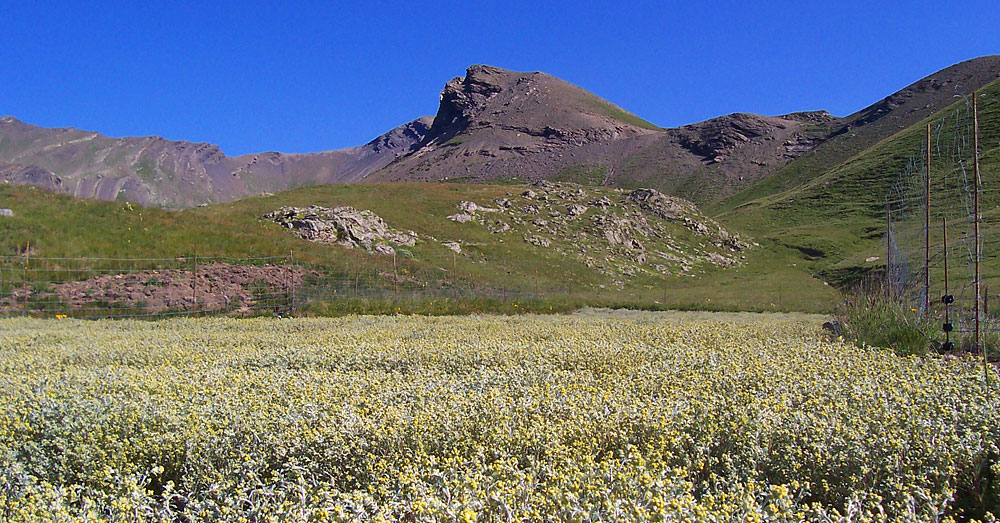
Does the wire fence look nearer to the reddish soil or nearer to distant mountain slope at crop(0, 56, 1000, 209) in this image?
the reddish soil

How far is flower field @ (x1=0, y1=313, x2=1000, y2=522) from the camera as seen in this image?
3.45m

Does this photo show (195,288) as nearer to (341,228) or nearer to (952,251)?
(341,228)

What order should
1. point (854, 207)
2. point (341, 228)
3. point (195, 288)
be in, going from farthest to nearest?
point (854, 207), point (341, 228), point (195, 288)

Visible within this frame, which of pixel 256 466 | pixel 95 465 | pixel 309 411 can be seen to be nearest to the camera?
pixel 256 466

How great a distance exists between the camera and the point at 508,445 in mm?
4469

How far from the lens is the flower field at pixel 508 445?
11.3 feet

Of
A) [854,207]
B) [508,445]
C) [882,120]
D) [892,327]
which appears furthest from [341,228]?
[882,120]

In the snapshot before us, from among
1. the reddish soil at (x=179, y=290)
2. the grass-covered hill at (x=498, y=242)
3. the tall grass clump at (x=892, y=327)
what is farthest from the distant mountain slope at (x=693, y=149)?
the tall grass clump at (x=892, y=327)

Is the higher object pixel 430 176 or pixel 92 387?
pixel 430 176

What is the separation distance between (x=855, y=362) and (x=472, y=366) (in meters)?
4.67

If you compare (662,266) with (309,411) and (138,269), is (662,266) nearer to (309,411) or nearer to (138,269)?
(138,269)

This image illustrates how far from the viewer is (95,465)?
178 inches

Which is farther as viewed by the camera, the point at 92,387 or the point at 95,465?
the point at 92,387

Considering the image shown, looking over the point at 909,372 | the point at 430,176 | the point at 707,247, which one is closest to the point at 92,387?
the point at 909,372
